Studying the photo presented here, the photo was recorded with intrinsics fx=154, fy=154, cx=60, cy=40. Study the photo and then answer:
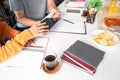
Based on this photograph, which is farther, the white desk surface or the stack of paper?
the stack of paper

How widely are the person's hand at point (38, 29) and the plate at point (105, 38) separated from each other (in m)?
0.37

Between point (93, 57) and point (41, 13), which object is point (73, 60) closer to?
point (93, 57)

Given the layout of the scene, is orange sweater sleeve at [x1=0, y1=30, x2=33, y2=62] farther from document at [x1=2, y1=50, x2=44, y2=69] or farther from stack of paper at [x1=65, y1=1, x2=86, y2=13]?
stack of paper at [x1=65, y1=1, x2=86, y2=13]

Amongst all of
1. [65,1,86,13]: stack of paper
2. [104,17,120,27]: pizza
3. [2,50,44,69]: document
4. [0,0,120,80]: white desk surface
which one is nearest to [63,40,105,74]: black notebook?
[0,0,120,80]: white desk surface

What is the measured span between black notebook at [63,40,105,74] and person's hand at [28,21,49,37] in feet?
0.84

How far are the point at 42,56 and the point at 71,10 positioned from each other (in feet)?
2.32

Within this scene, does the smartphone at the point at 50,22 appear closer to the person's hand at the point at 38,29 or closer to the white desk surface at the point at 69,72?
the person's hand at the point at 38,29


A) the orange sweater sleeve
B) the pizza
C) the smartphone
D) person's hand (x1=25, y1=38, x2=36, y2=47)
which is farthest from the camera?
the pizza

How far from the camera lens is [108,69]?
96 cm

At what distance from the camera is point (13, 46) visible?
1.05 m

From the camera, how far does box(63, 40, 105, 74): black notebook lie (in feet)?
3.11

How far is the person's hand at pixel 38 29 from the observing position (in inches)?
44.1

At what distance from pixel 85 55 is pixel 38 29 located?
393 mm

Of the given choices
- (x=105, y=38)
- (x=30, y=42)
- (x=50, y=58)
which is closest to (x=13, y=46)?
(x=30, y=42)
